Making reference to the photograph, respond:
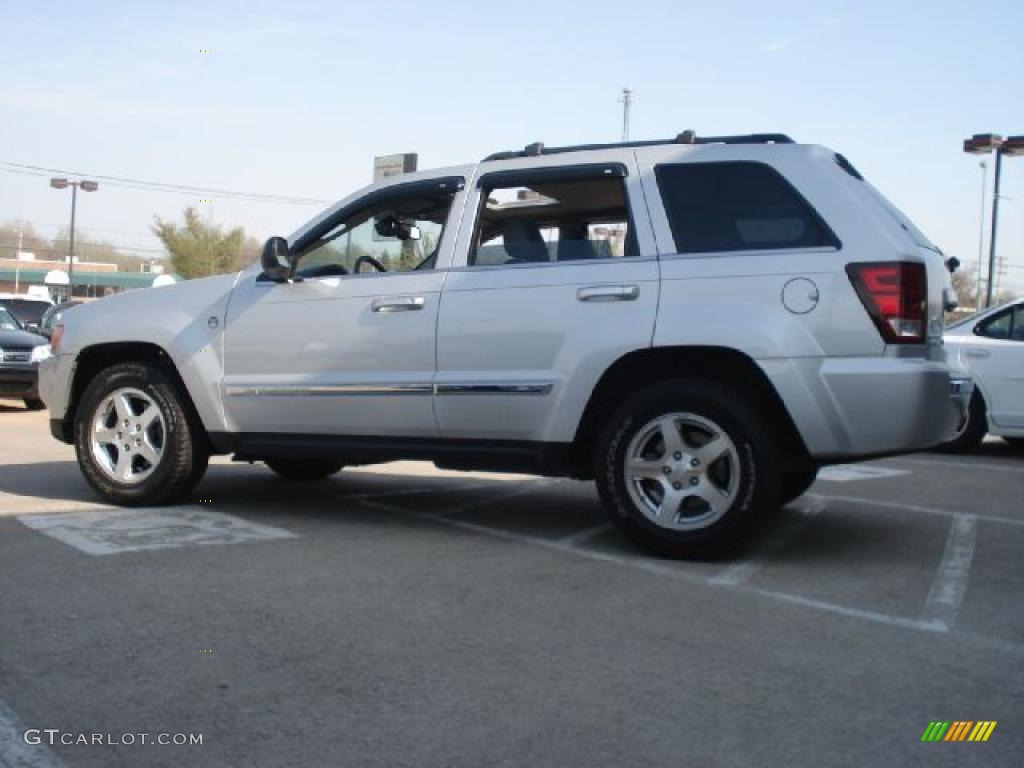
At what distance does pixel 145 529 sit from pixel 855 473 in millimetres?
5703

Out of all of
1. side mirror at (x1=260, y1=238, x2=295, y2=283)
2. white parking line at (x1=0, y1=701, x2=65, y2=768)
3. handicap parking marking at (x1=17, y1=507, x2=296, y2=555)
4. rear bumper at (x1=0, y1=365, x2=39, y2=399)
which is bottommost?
white parking line at (x1=0, y1=701, x2=65, y2=768)

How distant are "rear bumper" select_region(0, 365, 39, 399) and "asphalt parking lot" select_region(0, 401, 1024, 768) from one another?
26.6ft

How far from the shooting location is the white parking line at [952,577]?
4207mm

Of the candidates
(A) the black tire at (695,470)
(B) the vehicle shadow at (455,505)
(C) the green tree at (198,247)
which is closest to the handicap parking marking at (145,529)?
(B) the vehicle shadow at (455,505)

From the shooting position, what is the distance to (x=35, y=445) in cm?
981

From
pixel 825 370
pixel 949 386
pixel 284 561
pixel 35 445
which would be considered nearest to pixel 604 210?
pixel 825 370

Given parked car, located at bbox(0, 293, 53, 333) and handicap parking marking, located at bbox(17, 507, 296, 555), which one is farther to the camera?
parked car, located at bbox(0, 293, 53, 333)

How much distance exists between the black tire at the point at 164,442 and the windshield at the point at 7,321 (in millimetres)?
9447

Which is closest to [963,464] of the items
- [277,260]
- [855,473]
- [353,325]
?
[855,473]

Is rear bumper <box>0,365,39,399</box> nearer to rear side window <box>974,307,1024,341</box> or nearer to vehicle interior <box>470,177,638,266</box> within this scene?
vehicle interior <box>470,177,638,266</box>

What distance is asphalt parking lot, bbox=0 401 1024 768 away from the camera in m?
2.90

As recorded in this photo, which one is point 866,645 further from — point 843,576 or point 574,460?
point 574,460

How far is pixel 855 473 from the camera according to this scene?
879 cm

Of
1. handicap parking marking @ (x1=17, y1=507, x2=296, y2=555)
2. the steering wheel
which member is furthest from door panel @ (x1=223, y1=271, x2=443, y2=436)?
handicap parking marking @ (x1=17, y1=507, x2=296, y2=555)
